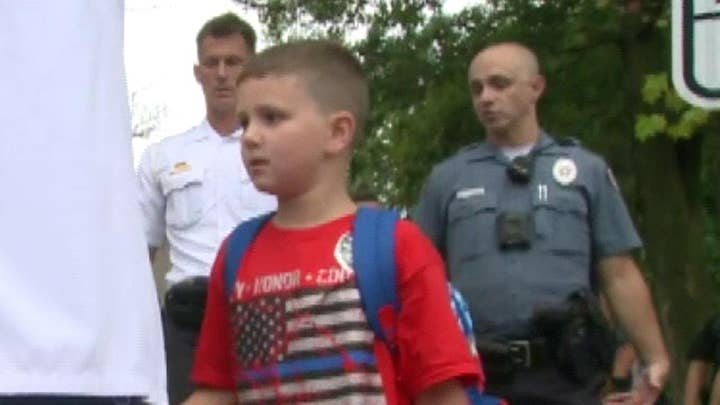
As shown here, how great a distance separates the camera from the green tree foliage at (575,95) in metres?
20.6

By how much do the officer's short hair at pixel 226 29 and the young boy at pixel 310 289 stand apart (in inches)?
116

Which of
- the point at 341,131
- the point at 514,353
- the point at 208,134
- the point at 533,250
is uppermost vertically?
the point at 341,131

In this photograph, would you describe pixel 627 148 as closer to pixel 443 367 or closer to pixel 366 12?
pixel 366 12

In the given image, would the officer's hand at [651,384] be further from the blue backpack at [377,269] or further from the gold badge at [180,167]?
the blue backpack at [377,269]

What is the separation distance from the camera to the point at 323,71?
454 cm

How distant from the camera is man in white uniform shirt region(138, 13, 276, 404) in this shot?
257 inches

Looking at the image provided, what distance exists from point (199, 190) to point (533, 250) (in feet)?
4.02

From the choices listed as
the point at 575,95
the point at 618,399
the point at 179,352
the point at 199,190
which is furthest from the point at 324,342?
the point at 575,95

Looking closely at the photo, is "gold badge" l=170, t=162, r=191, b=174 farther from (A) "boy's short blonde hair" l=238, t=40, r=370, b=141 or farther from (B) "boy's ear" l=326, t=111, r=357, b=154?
(B) "boy's ear" l=326, t=111, r=357, b=154

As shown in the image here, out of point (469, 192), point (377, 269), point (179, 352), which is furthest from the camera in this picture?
point (469, 192)

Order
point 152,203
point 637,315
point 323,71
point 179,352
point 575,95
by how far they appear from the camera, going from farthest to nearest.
A: 1. point 575,95
2. point 152,203
3. point 637,315
4. point 179,352
5. point 323,71

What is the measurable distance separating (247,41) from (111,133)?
4767 mm

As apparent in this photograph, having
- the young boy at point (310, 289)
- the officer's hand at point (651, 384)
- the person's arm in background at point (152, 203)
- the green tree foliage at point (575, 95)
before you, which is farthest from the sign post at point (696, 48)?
the green tree foliage at point (575, 95)

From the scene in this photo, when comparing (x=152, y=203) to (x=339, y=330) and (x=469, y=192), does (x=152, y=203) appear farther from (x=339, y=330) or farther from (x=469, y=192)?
(x=339, y=330)
